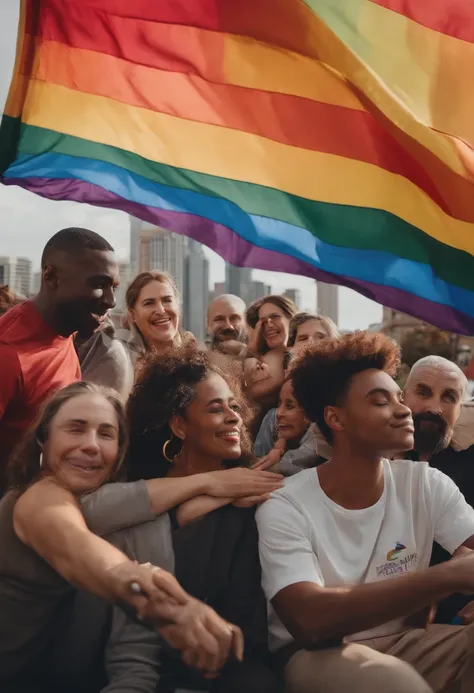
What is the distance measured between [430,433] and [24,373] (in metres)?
1.79

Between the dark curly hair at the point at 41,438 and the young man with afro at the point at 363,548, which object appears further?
the dark curly hair at the point at 41,438

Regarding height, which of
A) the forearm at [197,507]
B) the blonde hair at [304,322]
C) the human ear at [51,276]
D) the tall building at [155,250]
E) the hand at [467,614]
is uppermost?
the tall building at [155,250]

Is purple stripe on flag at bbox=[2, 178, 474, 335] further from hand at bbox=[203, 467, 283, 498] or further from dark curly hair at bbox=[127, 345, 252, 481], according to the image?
hand at bbox=[203, 467, 283, 498]

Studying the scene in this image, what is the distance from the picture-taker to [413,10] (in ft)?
13.6

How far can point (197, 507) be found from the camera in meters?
3.45

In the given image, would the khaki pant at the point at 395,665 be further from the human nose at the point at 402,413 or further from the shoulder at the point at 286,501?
the human nose at the point at 402,413

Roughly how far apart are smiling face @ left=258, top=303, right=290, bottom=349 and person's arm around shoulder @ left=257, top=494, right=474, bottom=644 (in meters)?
3.01

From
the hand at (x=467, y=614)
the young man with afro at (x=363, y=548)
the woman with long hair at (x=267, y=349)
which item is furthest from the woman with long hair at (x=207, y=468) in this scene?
the woman with long hair at (x=267, y=349)

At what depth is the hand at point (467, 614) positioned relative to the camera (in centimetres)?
348

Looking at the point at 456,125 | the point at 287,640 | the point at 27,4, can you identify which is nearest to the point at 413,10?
the point at 456,125

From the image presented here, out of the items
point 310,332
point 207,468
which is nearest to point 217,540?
point 207,468

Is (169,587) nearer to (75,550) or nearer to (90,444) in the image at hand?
(75,550)

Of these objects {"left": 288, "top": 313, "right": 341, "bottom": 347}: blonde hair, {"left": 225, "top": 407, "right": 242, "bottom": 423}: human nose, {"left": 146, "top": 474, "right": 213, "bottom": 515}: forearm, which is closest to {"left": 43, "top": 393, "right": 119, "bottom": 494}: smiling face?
{"left": 146, "top": 474, "right": 213, "bottom": 515}: forearm

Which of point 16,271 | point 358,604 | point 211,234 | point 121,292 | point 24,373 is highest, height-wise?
point 16,271
